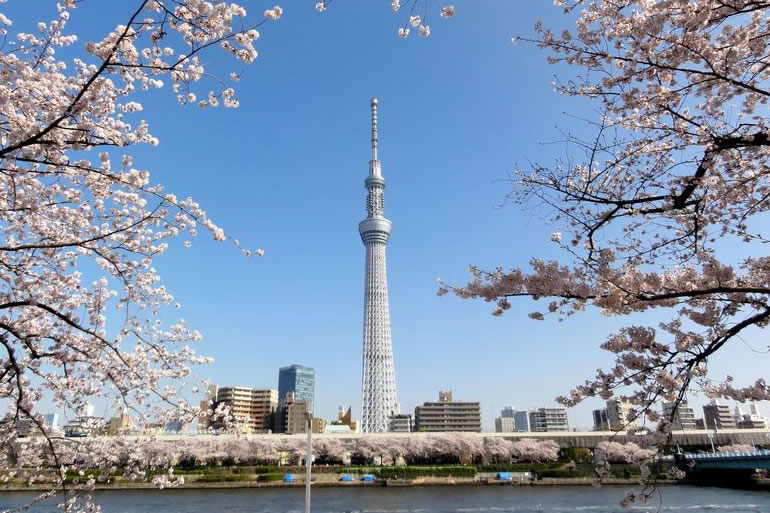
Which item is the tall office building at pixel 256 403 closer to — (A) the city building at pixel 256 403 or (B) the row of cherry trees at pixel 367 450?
(A) the city building at pixel 256 403

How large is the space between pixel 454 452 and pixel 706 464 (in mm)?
22141

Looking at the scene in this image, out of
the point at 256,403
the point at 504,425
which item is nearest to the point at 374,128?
the point at 256,403

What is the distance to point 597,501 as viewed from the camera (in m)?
26.8

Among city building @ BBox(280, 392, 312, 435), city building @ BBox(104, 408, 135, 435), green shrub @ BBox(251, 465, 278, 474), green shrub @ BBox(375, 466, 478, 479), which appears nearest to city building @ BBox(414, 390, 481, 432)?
city building @ BBox(280, 392, 312, 435)

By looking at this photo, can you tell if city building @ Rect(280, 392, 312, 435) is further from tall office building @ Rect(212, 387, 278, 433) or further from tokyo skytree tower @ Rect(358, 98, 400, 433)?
tokyo skytree tower @ Rect(358, 98, 400, 433)

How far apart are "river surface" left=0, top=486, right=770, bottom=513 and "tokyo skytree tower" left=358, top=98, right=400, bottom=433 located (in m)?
38.1

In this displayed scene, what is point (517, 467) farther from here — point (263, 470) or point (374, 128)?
point (374, 128)

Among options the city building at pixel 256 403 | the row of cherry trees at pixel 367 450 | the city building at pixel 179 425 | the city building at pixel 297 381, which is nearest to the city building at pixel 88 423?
the city building at pixel 179 425

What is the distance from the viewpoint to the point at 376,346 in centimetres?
7350

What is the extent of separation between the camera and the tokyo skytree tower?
7219 cm

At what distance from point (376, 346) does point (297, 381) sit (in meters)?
65.4

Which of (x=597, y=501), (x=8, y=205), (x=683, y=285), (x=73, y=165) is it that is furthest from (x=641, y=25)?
(x=597, y=501)

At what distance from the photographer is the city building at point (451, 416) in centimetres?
7812

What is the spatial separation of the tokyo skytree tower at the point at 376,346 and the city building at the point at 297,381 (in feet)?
200
